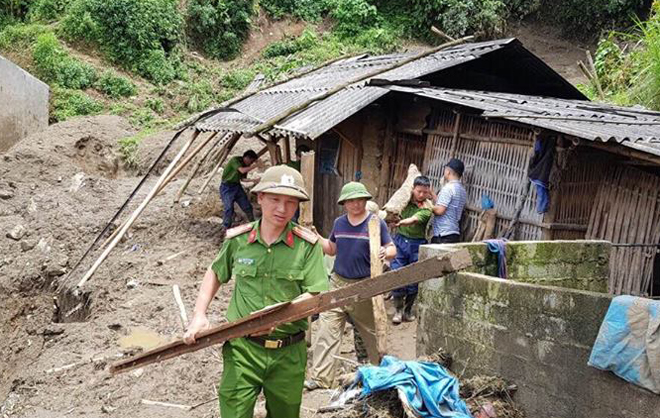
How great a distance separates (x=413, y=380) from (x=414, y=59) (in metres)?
8.35

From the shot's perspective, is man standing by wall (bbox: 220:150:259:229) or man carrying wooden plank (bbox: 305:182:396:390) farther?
man standing by wall (bbox: 220:150:259:229)

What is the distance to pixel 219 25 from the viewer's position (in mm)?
25344

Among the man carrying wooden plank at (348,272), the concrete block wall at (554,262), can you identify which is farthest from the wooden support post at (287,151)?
the concrete block wall at (554,262)

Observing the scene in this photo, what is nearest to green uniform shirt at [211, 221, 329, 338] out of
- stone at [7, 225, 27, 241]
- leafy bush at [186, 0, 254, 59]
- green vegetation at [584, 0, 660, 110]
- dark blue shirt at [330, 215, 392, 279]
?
dark blue shirt at [330, 215, 392, 279]

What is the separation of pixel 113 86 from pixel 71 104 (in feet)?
6.15

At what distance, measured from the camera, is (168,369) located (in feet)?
23.5

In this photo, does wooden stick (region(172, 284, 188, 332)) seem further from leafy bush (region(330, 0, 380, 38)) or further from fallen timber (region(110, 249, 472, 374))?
leafy bush (region(330, 0, 380, 38))

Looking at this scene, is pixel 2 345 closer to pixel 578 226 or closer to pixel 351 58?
pixel 578 226

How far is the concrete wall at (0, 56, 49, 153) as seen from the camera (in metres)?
16.5

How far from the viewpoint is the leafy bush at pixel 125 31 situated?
74.3 ft

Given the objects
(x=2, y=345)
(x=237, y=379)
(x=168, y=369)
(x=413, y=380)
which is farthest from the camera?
(x=2, y=345)

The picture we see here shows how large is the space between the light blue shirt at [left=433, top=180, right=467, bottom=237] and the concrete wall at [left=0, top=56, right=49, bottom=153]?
12690 millimetres

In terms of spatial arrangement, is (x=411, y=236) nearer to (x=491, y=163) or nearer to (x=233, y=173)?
(x=491, y=163)

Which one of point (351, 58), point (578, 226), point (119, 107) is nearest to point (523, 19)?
point (351, 58)
